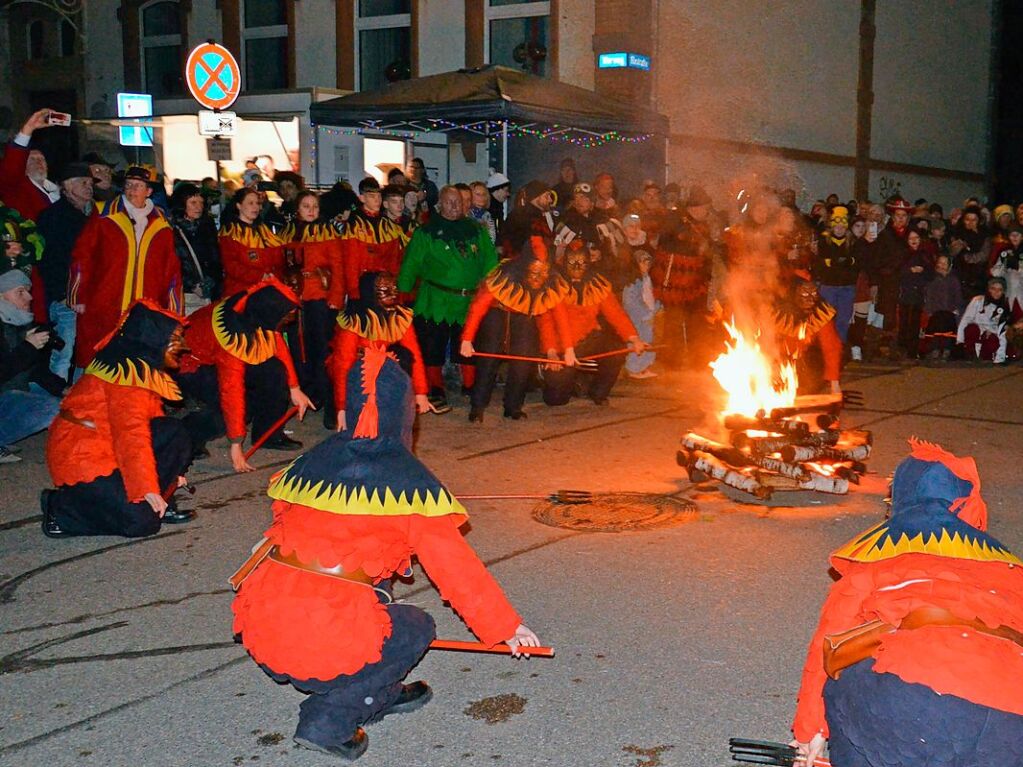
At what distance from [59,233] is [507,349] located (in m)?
4.02

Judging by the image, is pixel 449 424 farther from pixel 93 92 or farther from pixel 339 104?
pixel 93 92

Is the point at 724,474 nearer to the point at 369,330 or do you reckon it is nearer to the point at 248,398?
the point at 369,330

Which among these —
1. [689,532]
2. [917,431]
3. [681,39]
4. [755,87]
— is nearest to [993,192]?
[755,87]

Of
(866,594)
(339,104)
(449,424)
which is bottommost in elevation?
(449,424)

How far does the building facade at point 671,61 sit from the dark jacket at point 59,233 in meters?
7.21

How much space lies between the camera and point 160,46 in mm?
24250

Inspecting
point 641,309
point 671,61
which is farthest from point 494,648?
point 671,61

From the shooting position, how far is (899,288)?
591 inches

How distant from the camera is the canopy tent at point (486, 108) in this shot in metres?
13.3

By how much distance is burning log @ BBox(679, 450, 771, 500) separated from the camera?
719 cm

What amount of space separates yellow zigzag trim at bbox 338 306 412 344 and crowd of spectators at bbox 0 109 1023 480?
19cm

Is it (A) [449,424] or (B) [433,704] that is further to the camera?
(A) [449,424]

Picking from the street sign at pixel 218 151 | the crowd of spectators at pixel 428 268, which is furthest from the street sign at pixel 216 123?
the crowd of spectators at pixel 428 268

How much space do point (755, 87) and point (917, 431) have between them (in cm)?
1246
